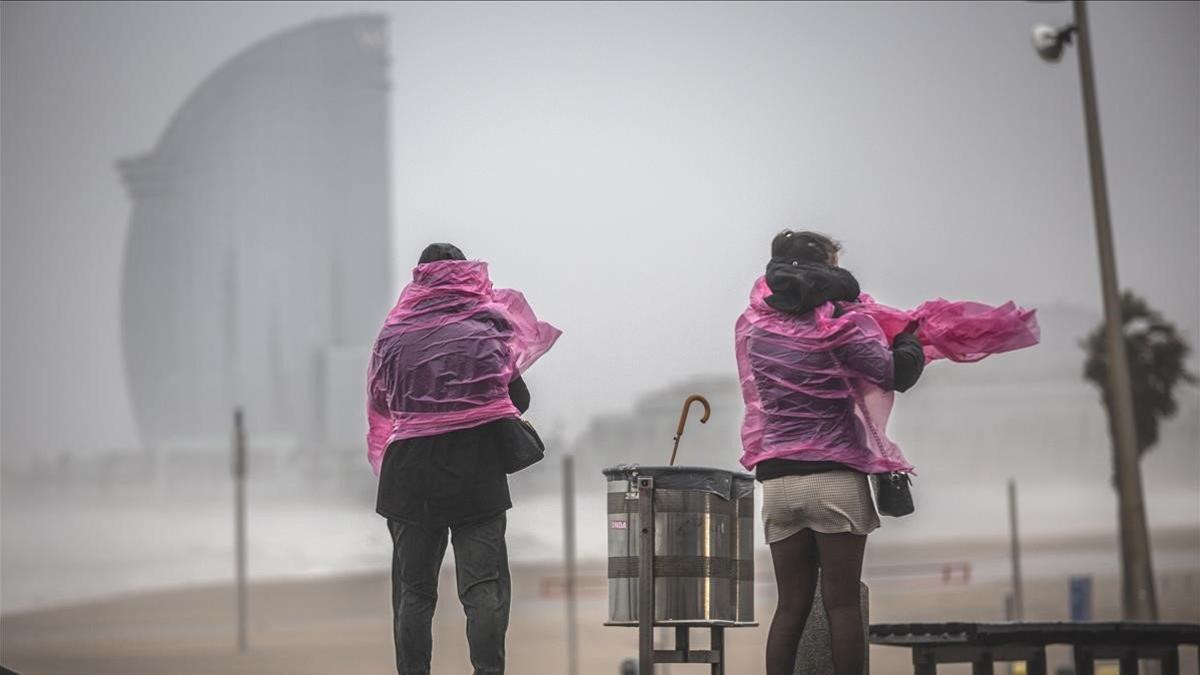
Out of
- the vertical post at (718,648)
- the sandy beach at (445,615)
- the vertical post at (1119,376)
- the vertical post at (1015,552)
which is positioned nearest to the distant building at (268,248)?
the sandy beach at (445,615)

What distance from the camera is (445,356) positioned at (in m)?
5.92

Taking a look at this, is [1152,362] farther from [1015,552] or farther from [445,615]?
[445,615]

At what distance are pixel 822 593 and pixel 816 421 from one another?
1.84ft

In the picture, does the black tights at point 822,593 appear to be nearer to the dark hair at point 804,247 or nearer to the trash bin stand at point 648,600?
the trash bin stand at point 648,600

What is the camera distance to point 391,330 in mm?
6070

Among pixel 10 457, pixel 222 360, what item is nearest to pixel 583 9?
pixel 222 360

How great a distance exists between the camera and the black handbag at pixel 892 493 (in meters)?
5.66

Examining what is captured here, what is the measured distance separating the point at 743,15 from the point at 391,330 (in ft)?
206

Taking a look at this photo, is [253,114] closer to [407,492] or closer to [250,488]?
[250,488]

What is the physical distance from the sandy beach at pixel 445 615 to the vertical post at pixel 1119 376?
2810 centimetres

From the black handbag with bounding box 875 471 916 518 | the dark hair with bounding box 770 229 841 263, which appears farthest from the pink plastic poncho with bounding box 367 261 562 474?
the black handbag with bounding box 875 471 916 518

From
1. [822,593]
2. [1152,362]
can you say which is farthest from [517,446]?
[1152,362]

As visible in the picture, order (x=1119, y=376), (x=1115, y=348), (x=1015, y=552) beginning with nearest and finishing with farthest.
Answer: (x=1119, y=376) → (x=1115, y=348) → (x=1015, y=552)

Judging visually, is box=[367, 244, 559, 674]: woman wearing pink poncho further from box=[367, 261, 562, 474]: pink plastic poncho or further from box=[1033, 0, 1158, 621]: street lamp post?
box=[1033, 0, 1158, 621]: street lamp post
